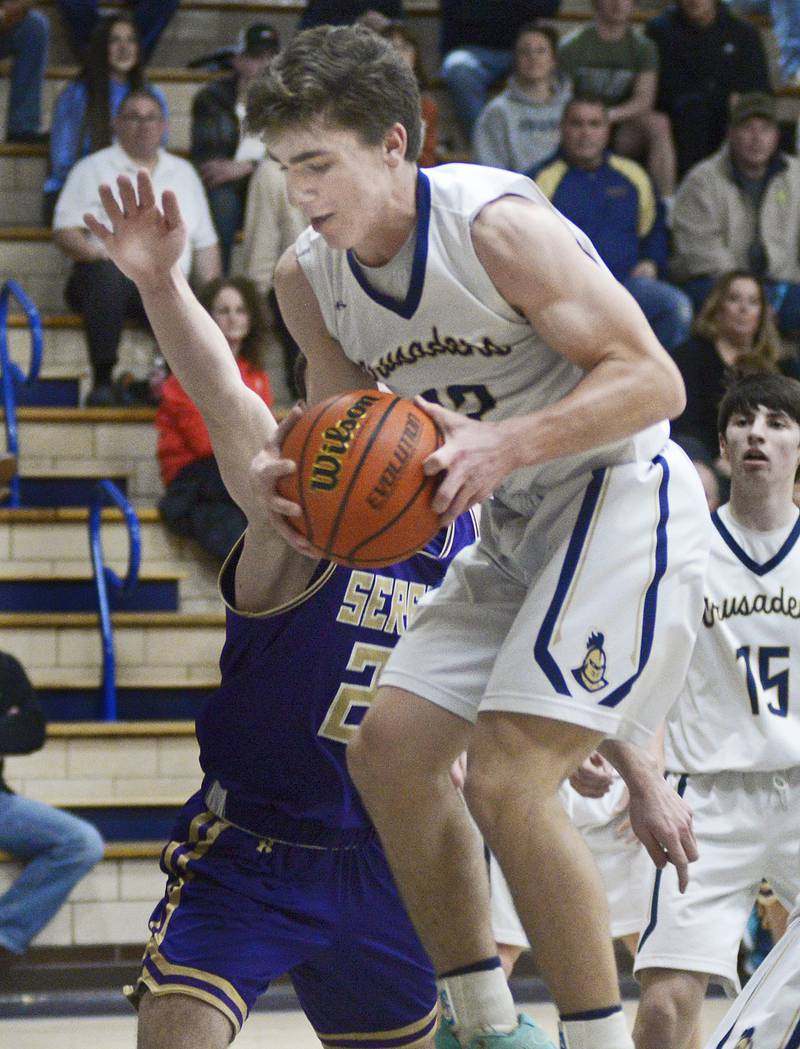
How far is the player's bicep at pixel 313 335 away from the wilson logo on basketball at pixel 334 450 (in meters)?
0.40

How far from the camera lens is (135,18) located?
9289 mm

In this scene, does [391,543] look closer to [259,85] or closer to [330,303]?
[330,303]

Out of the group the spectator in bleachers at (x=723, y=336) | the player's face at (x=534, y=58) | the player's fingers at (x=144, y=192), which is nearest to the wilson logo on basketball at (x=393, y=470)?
the player's fingers at (x=144, y=192)

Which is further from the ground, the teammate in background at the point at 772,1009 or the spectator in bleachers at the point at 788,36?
the spectator in bleachers at the point at 788,36

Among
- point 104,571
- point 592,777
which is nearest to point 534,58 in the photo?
point 104,571

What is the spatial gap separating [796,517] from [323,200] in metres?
2.20

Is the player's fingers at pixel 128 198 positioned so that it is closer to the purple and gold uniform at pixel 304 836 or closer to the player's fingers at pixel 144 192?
the player's fingers at pixel 144 192

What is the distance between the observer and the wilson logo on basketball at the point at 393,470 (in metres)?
2.56

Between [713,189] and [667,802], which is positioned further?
[713,189]

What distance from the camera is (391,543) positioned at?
8.56ft

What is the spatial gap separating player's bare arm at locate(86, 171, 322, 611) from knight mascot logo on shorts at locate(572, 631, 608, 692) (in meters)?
0.71

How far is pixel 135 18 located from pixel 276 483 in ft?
23.9

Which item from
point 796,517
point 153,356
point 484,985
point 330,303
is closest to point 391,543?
point 330,303

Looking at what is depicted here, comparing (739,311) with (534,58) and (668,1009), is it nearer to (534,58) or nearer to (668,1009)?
(534,58)
